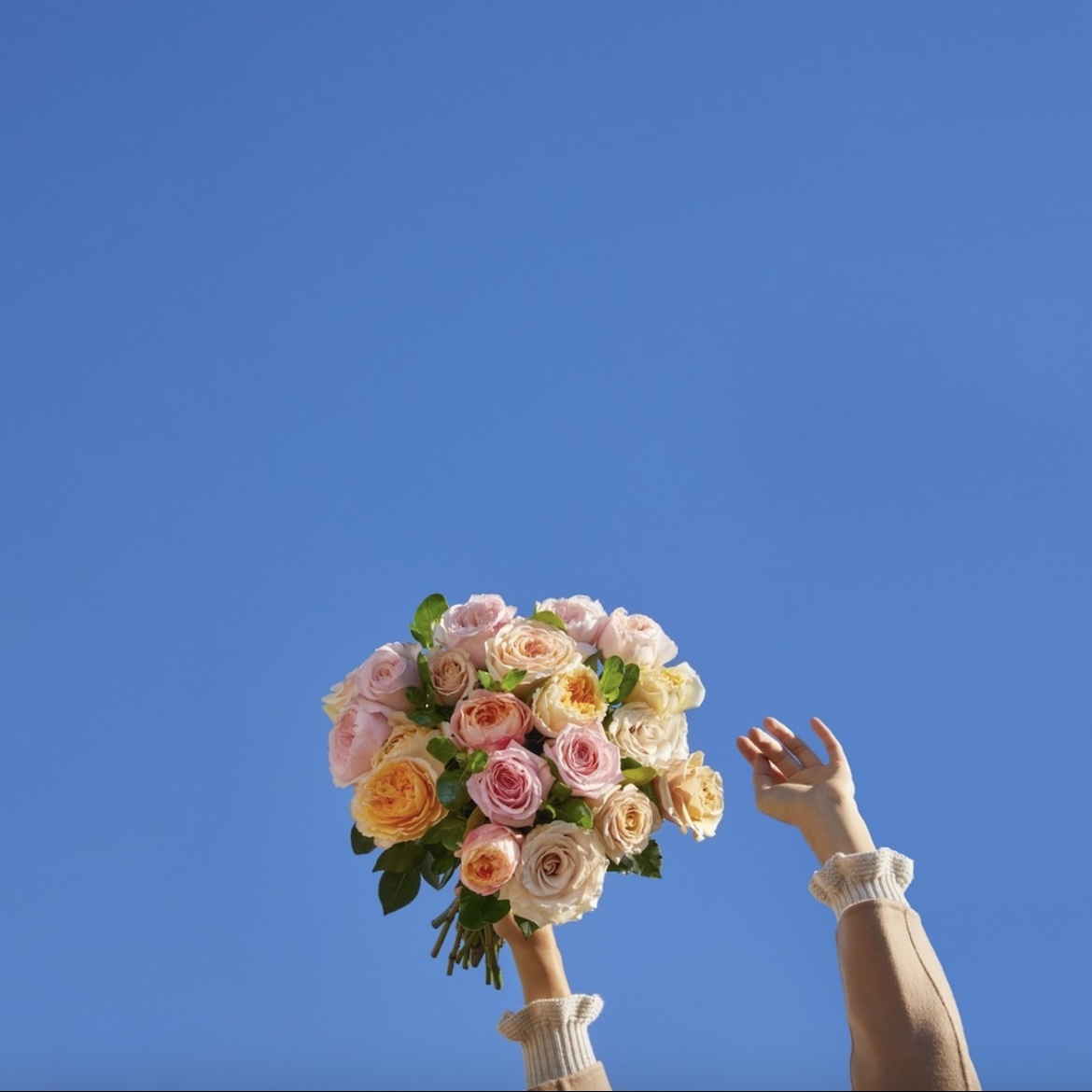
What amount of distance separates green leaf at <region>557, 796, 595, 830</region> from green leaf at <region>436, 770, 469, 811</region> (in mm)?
240

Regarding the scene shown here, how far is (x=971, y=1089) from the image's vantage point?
262 centimetres

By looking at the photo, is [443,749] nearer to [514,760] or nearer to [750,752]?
[514,760]

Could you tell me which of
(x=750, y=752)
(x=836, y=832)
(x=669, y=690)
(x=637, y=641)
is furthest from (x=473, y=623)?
(x=836, y=832)

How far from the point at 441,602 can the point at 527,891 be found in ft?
2.61

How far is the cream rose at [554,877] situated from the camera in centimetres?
292

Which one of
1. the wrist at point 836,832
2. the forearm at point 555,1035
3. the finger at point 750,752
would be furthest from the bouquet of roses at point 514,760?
the finger at point 750,752

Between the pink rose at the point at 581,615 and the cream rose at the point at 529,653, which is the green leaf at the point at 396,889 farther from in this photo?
the pink rose at the point at 581,615

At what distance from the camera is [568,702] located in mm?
3061

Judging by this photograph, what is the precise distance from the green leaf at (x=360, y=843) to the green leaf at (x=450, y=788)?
316 mm

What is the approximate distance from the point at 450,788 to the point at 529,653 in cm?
38

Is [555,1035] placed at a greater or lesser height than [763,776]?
lesser

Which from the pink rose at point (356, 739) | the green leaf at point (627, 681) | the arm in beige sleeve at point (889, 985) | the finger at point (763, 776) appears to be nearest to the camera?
the arm in beige sleeve at point (889, 985)

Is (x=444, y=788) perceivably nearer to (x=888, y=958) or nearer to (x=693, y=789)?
(x=693, y=789)

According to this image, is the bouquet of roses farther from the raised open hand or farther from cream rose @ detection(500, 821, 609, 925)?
the raised open hand
